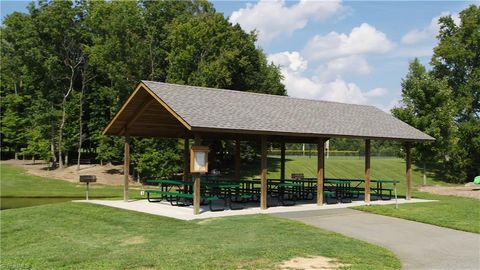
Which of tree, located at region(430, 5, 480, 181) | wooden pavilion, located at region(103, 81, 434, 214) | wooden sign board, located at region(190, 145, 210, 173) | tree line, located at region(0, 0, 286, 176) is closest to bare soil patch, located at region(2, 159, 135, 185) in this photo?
tree line, located at region(0, 0, 286, 176)

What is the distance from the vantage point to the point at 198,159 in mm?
14781

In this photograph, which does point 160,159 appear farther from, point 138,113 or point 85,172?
point 138,113

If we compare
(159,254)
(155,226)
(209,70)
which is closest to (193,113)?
(155,226)

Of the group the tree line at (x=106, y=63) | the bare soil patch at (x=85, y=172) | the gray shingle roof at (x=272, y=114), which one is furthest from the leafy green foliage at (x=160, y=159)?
the gray shingle roof at (x=272, y=114)

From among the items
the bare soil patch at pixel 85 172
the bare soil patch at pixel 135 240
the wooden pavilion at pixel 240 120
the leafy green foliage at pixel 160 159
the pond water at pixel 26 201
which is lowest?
the pond water at pixel 26 201

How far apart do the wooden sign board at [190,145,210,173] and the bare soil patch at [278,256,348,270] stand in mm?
6456

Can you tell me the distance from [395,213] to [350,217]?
181 centimetres

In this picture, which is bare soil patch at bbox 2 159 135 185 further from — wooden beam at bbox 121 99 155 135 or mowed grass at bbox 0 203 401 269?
mowed grass at bbox 0 203 401 269

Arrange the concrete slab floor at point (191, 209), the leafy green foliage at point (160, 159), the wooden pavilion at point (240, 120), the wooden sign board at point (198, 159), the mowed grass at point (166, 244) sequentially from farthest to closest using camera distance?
the leafy green foliage at point (160, 159)
the wooden pavilion at point (240, 120)
the concrete slab floor at point (191, 209)
the wooden sign board at point (198, 159)
the mowed grass at point (166, 244)

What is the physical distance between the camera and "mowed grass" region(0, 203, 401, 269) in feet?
28.6

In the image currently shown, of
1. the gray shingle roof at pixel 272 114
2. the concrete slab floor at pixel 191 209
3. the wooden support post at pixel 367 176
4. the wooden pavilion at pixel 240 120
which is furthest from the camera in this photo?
the wooden support post at pixel 367 176

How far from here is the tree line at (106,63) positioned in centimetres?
3769

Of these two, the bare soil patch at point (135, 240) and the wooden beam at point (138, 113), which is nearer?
the bare soil patch at point (135, 240)

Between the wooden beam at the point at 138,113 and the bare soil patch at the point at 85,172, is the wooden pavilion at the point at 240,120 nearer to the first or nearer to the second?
the wooden beam at the point at 138,113
